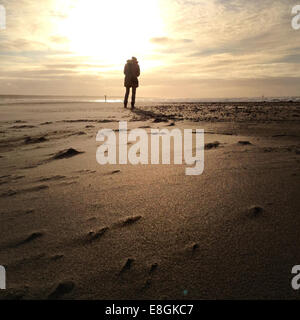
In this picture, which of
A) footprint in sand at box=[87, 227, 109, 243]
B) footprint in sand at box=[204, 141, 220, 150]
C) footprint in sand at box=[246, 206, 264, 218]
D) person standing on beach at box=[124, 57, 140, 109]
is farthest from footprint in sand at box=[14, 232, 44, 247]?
person standing on beach at box=[124, 57, 140, 109]

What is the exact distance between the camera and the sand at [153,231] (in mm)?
1098

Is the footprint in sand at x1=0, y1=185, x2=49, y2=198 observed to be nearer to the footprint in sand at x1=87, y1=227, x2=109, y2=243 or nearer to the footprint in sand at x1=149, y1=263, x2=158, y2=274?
the footprint in sand at x1=87, y1=227, x2=109, y2=243

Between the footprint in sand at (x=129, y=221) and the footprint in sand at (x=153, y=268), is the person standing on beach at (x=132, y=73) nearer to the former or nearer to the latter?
the footprint in sand at (x=129, y=221)

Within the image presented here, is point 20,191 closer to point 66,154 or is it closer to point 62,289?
point 66,154

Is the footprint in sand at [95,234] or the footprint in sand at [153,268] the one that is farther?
the footprint in sand at [95,234]

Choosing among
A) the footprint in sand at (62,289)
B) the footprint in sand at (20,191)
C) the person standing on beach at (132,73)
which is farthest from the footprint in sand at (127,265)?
the person standing on beach at (132,73)

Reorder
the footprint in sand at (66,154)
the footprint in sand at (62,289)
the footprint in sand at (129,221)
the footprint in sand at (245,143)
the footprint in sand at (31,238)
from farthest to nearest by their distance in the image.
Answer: the footprint in sand at (245,143) → the footprint in sand at (66,154) → the footprint in sand at (129,221) → the footprint in sand at (31,238) → the footprint in sand at (62,289)

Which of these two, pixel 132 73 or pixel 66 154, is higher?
pixel 132 73

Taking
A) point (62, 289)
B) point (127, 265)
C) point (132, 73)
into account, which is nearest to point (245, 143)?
point (127, 265)

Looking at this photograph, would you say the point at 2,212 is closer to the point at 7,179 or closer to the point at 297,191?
the point at 7,179

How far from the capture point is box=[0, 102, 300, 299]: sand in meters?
1.10

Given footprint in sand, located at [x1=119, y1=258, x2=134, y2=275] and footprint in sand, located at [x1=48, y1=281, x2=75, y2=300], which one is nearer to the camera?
footprint in sand, located at [x1=48, y1=281, x2=75, y2=300]

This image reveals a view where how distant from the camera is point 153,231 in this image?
1445 millimetres

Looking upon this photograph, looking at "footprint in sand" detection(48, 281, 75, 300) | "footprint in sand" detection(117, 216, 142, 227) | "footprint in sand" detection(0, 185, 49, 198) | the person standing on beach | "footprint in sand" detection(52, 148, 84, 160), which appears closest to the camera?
"footprint in sand" detection(48, 281, 75, 300)
